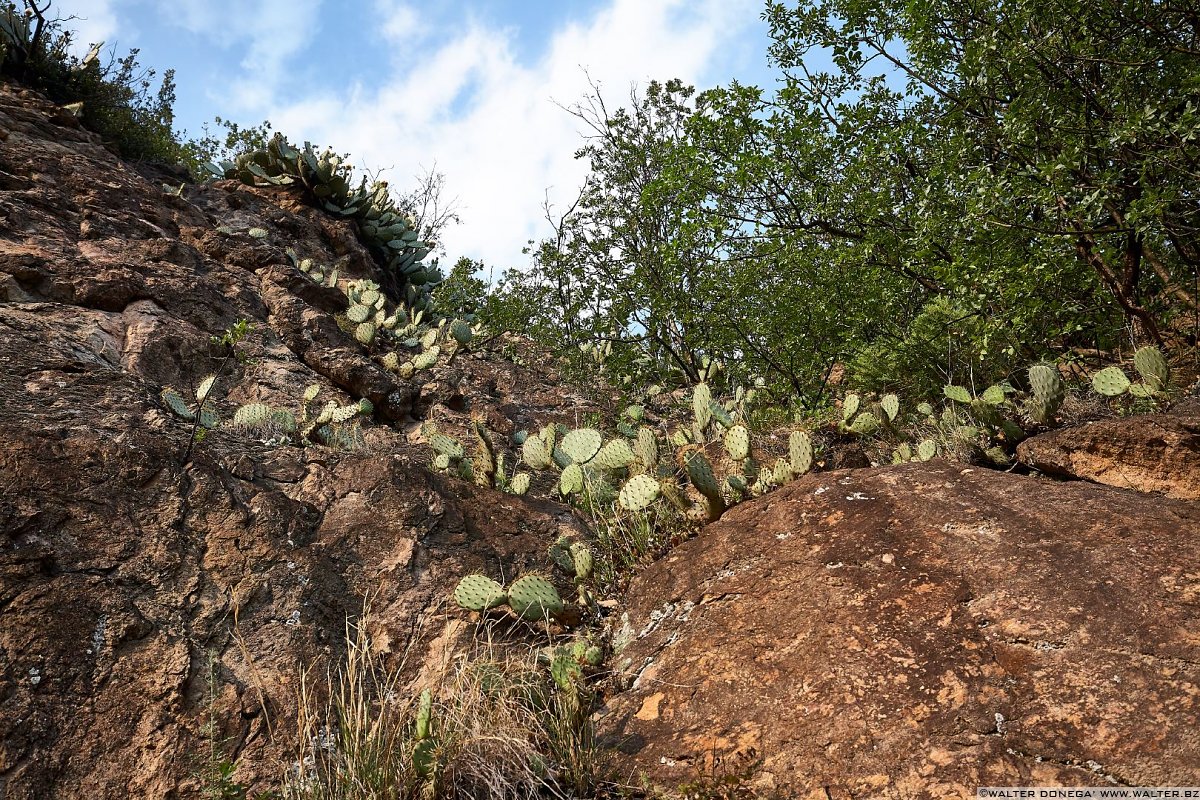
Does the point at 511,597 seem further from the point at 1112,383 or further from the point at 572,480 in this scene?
the point at 1112,383

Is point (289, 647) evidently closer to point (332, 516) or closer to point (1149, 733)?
point (332, 516)

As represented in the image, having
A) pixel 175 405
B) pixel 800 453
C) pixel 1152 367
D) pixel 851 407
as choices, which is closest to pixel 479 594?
pixel 800 453

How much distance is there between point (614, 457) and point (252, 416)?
2364 mm

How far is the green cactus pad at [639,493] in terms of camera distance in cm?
413

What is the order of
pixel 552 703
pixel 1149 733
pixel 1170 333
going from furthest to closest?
pixel 1170 333, pixel 552 703, pixel 1149 733

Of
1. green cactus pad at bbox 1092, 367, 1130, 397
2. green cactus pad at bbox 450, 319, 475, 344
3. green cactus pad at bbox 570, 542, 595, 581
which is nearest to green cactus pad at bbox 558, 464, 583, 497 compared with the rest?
green cactus pad at bbox 570, 542, 595, 581

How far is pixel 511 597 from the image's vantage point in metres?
3.50

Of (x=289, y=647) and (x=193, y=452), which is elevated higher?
(x=193, y=452)

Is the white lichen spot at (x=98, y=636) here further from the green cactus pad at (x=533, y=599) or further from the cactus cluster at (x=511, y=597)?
the green cactus pad at (x=533, y=599)

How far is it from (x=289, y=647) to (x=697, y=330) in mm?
7178

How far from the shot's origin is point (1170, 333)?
262 inches

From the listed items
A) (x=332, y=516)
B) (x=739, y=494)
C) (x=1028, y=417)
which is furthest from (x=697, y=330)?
(x=332, y=516)

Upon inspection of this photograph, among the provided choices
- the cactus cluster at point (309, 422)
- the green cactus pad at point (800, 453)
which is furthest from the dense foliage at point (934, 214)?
the cactus cluster at point (309, 422)

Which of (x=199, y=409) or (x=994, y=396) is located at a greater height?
(x=199, y=409)
